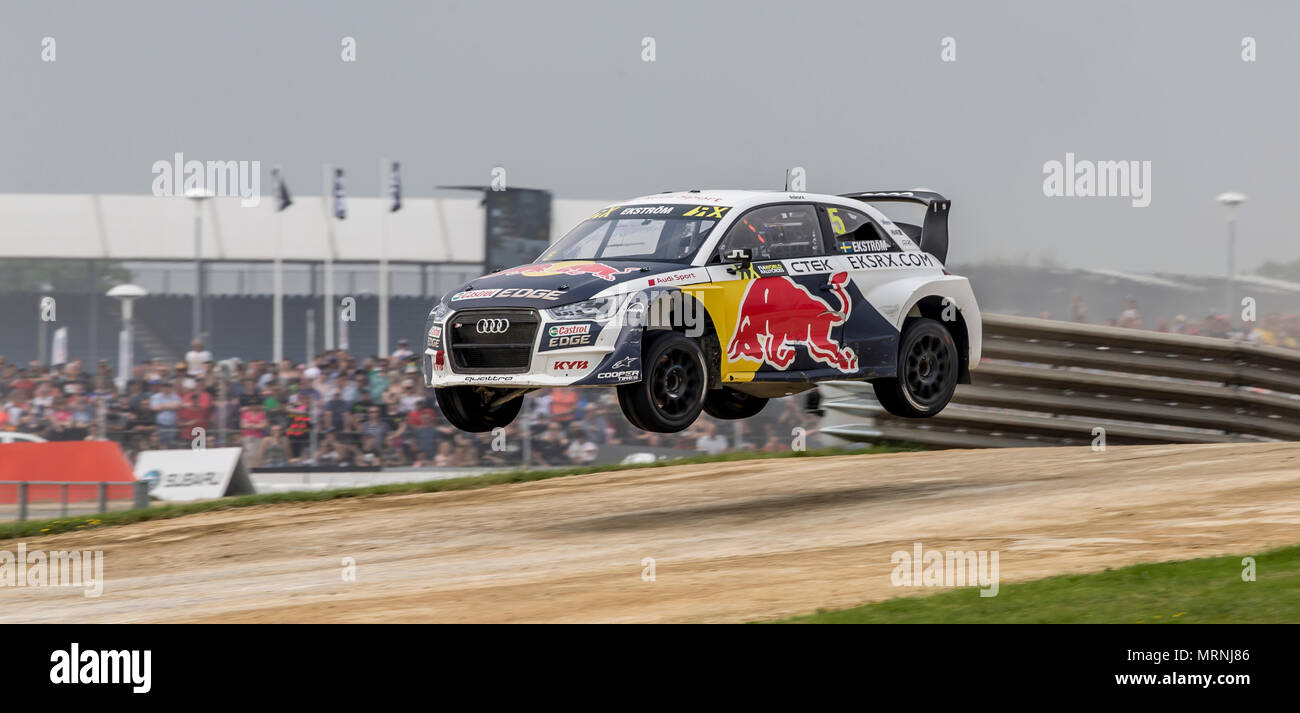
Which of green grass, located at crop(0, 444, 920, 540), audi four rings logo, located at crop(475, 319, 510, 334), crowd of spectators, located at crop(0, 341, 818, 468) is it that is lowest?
green grass, located at crop(0, 444, 920, 540)

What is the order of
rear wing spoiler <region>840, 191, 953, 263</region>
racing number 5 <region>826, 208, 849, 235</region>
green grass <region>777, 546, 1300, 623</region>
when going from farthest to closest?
rear wing spoiler <region>840, 191, 953, 263</region> < racing number 5 <region>826, 208, 849, 235</region> < green grass <region>777, 546, 1300, 623</region>

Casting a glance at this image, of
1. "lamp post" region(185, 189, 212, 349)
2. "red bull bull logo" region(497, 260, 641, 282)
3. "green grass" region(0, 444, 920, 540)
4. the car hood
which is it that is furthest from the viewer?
"lamp post" region(185, 189, 212, 349)

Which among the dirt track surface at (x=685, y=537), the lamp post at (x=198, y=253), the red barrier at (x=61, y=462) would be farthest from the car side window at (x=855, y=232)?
the lamp post at (x=198, y=253)

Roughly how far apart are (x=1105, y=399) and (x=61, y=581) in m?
A: 11.0

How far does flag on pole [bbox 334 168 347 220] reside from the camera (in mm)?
26562

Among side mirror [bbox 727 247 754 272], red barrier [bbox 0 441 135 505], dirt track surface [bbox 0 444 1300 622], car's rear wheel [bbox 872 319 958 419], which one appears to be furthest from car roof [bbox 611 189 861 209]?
red barrier [bbox 0 441 135 505]

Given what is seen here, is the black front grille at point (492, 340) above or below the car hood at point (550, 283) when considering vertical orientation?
below

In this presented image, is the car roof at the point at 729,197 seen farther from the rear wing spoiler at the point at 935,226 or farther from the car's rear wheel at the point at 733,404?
the car's rear wheel at the point at 733,404

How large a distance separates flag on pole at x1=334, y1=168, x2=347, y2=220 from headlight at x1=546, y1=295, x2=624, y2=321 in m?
18.1

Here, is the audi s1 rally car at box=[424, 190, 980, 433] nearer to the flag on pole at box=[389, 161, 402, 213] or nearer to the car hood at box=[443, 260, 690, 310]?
the car hood at box=[443, 260, 690, 310]

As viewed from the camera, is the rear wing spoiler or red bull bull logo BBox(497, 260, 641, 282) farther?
the rear wing spoiler

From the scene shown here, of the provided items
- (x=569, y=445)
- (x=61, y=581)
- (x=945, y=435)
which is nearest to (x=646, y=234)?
(x=61, y=581)

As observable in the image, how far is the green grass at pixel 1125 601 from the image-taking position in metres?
Answer: 7.45

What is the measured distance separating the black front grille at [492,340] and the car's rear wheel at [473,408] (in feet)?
1.20
